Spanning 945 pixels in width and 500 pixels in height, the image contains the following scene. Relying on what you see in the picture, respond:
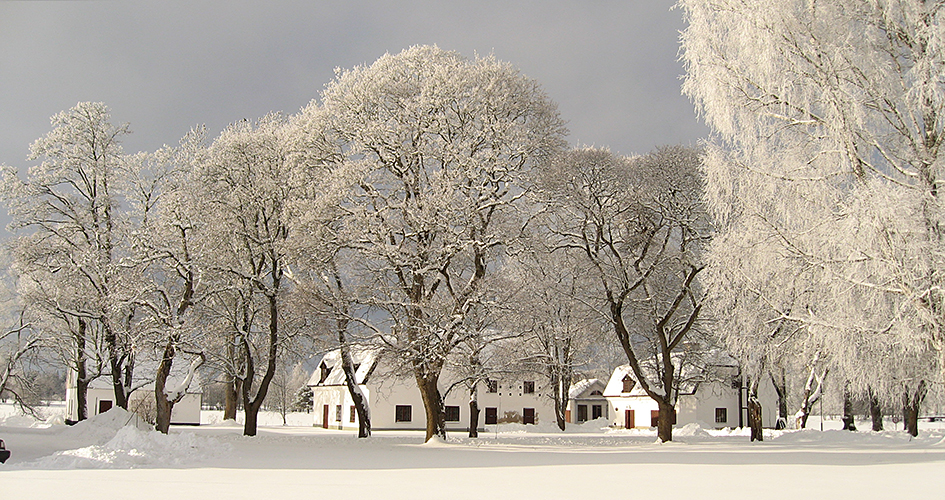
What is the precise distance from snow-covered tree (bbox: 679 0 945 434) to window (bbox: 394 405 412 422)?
36538 mm

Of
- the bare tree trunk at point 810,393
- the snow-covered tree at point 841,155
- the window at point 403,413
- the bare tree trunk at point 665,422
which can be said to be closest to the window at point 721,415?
the bare tree trunk at point 810,393

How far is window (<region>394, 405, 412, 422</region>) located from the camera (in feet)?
161

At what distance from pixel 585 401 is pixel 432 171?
147 feet

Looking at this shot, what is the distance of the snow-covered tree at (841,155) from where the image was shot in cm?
1220

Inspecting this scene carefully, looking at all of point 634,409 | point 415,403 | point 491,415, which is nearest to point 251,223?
point 415,403

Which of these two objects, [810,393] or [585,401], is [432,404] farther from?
[585,401]

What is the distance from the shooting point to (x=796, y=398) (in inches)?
3452

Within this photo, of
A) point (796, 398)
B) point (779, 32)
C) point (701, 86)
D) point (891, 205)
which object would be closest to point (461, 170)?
point (701, 86)

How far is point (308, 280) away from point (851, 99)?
19.1 meters

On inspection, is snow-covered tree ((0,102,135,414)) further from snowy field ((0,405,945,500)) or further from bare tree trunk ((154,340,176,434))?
snowy field ((0,405,945,500))

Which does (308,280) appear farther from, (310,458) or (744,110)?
(744,110)

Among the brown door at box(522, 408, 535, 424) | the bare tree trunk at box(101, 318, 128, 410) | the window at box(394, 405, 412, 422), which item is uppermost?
the bare tree trunk at box(101, 318, 128, 410)

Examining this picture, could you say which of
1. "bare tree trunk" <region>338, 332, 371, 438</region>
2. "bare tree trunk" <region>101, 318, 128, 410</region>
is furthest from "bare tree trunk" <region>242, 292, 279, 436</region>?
"bare tree trunk" <region>101, 318, 128, 410</region>

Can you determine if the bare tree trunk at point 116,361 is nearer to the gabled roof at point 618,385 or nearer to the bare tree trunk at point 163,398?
the bare tree trunk at point 163,398
